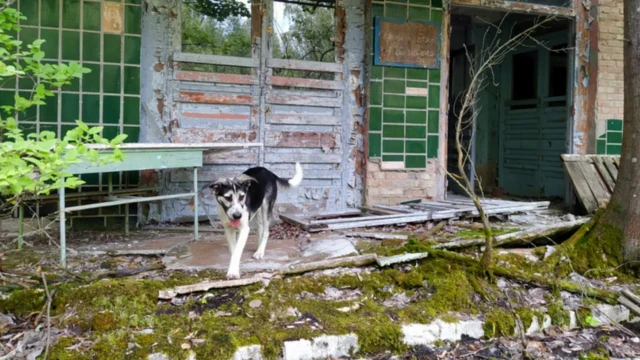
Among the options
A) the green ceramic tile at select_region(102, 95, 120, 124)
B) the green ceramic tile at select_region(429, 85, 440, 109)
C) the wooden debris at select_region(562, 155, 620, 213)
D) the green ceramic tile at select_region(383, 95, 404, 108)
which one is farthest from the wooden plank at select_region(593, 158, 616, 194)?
the green ceramic tile at select_region(102, 95, 120, 124)

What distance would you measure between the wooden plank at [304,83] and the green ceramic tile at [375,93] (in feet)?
1.39

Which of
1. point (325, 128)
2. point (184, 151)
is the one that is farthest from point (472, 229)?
point (184, 151)

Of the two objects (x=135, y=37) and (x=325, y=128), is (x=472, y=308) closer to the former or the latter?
(x=325, y=128)

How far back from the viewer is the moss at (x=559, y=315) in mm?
3717

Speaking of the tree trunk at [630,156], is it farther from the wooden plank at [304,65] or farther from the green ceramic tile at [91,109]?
the green ceramic tile at [91,109]

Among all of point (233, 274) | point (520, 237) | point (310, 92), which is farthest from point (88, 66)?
point (520, 237)

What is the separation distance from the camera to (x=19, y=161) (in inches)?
105

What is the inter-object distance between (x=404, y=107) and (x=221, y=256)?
12.3ft

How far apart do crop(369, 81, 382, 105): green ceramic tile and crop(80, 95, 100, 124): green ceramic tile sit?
354 cm

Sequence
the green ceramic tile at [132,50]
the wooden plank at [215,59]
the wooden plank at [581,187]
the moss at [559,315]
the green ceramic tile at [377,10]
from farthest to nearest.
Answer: the green ceramic tile at [377,10], the wooden plank at [581,187], the wooden plank at [215,59], the green ceramic tile at [132,50], the moss at [559,315]

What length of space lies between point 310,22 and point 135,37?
7.72 feet

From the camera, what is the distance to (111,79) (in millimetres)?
6109

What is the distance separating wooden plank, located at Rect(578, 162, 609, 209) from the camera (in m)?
7.03

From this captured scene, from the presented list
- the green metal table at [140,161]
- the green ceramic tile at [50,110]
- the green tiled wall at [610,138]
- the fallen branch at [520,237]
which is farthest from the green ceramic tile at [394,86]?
the green ceramic tile at [50,110]
